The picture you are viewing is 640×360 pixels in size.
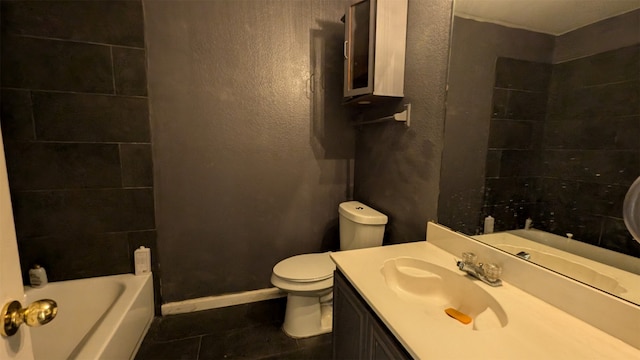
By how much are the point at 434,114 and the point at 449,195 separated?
Answer: 1.31ft

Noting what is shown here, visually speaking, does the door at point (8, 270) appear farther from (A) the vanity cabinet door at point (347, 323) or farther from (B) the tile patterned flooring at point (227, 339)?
(B) the tile patterned flooring at point (227, 339)

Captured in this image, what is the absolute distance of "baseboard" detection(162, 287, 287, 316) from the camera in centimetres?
189

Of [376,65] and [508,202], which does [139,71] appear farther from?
[508,202]

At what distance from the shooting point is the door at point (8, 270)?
0.47 m

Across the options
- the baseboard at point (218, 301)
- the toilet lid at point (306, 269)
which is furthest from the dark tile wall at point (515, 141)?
the baseboard at point (218, 301)

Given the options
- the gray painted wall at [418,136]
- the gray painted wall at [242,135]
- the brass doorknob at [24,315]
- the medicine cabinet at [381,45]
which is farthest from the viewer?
the gray painted wall at [242,135]

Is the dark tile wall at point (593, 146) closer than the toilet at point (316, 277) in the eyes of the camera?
Yes

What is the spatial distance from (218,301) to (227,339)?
0.36 meters

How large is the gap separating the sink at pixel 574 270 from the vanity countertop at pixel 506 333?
0.12m

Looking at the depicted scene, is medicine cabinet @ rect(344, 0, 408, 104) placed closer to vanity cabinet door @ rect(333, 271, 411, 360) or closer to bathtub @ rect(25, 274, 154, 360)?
vanity cabinet door @ rect(333, 271, 411, 360)

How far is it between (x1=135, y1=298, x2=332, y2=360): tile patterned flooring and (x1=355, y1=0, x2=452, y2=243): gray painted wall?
885 mm

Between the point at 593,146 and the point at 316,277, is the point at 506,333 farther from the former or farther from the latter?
the point at 316,277

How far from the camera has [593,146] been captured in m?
0.80

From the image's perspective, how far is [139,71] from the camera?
1641 mm
